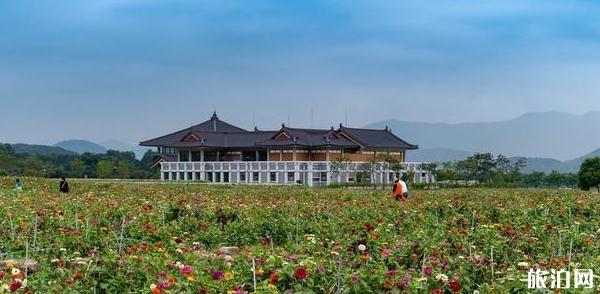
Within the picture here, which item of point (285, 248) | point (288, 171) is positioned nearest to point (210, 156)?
point (288, 171)

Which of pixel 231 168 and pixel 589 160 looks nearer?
pixel 589 160

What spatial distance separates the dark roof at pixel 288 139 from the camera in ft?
186

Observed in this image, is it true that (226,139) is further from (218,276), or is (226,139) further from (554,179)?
(218,276)

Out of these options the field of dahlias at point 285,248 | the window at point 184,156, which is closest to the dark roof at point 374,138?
the window at point 184,156

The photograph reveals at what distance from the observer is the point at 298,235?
10953 mm

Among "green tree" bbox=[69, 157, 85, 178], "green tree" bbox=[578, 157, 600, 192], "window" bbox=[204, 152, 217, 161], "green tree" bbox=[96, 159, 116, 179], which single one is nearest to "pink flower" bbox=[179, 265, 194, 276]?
"green tree" bbox=[578, 157, 600, 192]

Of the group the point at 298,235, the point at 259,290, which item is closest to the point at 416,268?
the point at 259,290

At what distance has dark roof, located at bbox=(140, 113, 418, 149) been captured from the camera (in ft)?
186

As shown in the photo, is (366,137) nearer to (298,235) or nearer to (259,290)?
(298,235)

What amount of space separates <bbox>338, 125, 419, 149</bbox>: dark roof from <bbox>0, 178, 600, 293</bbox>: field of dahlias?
43742 mm

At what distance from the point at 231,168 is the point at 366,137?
12791 millimetres

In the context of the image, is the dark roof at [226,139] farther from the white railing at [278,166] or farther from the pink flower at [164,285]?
the pink flower at [164,285]

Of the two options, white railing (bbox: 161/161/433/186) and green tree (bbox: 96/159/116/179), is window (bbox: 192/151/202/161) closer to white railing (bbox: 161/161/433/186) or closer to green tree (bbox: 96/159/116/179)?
white railing (bbox: 161/161/433/186)

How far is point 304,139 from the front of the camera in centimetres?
5647
